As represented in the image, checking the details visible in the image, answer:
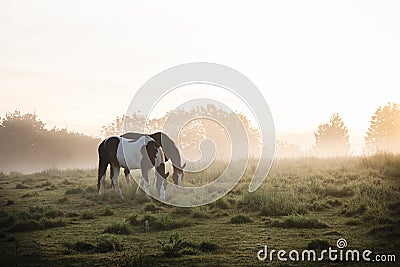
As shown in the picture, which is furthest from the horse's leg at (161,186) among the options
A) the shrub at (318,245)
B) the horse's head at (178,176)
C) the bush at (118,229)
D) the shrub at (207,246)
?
the shrub at (318,245)

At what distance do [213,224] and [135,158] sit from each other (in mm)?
5948

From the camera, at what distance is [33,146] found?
51312mm

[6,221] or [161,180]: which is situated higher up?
[161,180]

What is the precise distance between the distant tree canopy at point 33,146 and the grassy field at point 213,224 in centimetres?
3588

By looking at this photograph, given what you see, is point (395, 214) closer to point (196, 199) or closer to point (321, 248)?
point (321, 248)

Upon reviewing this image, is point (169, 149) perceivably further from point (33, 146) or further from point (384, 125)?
point (384, 125)

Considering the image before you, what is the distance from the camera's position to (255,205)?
1197cm

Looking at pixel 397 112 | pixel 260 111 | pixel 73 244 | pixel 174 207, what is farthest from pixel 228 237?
pixel 397 112

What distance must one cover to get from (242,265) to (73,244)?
336 centimetres

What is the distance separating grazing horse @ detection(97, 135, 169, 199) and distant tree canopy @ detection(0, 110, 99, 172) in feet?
111

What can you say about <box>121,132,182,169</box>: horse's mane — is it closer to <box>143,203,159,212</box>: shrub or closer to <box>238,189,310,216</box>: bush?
<box>143,203,159,212</box>: shrub

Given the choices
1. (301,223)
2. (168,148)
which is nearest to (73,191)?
(168,148)

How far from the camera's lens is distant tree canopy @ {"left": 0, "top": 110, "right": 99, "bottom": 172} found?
1961 inches

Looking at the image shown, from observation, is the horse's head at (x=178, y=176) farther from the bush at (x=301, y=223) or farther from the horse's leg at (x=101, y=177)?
the bush at (x=301, y=223)
